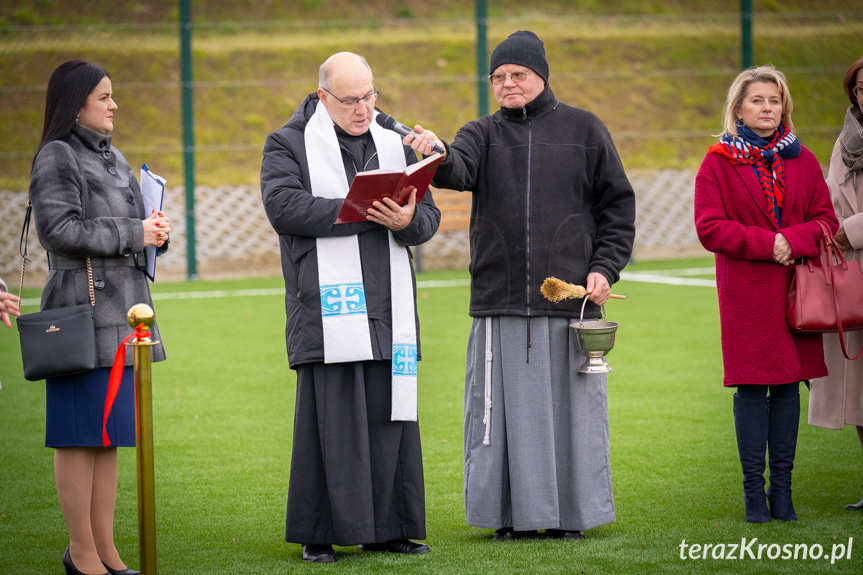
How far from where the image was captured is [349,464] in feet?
12.1

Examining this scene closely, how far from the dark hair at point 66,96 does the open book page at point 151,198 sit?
313mm

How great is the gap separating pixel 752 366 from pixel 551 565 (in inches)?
45.4

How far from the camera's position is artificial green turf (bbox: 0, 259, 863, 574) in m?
3.75

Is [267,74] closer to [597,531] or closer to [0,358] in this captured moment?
[0,358]

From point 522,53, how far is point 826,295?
1.51 meters

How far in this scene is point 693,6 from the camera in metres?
22.6

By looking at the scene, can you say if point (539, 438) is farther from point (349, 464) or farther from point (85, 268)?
point (85, 268)

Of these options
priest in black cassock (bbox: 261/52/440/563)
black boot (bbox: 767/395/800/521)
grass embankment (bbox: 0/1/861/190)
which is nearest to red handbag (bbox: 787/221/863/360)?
black boot (bbox: 767/395/800/521)

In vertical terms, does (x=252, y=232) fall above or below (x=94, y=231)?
above

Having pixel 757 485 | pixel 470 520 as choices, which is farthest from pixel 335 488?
pixel 757 485

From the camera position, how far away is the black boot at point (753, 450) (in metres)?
4.08

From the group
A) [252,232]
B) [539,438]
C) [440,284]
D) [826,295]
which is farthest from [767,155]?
[252,232]
